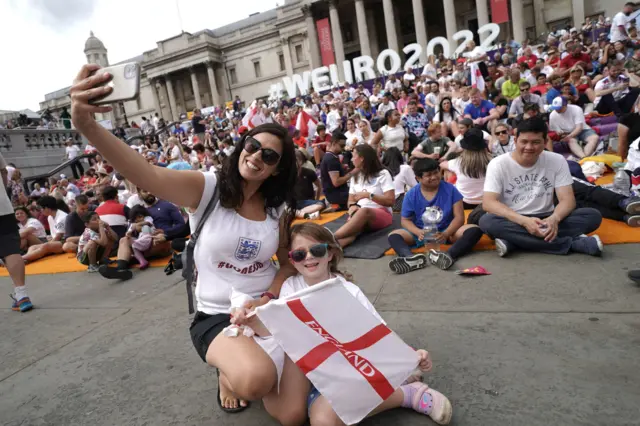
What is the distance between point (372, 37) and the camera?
3994 centimetres

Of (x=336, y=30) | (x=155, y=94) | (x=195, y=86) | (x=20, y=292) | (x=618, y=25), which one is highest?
(x=336, y=30)

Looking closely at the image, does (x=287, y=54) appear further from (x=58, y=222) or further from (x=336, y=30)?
(x=58, y=222)

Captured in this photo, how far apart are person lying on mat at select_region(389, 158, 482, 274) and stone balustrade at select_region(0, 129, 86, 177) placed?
18.2 m

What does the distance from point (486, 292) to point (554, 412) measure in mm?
1453

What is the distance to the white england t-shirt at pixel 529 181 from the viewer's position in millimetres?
3941

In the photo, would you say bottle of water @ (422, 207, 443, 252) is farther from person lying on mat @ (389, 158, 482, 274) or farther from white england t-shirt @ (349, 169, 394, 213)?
white england t-shirt @ (349, 169, 394, 213)

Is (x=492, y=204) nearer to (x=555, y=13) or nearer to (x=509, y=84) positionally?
(x=509, y=84)

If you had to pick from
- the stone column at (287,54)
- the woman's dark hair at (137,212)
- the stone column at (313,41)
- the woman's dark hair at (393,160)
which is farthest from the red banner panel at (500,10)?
the woman's dark hair at (137,212)

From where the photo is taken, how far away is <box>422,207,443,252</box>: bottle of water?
4.30 meters

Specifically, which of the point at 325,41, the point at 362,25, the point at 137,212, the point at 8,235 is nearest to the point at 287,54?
the point at 325,41

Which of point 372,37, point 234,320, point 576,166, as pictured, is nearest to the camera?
point 234,320

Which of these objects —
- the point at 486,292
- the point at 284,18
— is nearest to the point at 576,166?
the point at 486,292

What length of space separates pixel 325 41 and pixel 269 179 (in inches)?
1496

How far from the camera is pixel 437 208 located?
447 centimetres
